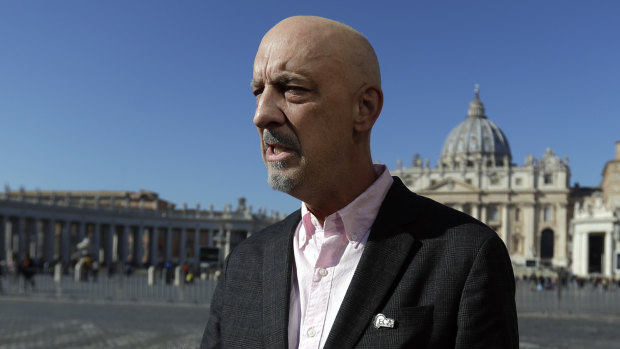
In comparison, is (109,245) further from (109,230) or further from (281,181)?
(281,181)

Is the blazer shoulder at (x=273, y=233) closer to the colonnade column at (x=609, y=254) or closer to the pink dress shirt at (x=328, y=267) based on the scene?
the pink dress shirt at (x=328, y=267)

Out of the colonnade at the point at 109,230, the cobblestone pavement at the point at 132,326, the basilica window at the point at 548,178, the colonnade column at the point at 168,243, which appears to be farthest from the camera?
the basilica window at the point at 548,178

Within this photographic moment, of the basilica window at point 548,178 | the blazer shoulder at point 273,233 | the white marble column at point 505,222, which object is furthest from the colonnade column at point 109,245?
the blazer shoulder at point 273,233

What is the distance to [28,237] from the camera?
69188mm

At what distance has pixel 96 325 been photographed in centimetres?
1433

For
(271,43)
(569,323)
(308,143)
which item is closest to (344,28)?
(271,43)

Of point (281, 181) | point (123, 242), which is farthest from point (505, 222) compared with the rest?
point (281, 181)

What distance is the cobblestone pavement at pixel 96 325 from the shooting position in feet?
38.1

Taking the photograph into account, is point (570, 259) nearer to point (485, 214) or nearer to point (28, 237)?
point (485, 214)

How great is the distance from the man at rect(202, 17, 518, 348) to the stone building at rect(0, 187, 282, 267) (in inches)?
1632

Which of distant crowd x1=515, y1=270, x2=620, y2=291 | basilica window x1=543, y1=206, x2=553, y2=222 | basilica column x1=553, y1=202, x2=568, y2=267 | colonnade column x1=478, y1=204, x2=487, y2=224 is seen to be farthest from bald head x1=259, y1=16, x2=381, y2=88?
basilica window x1=543, y1=206, x2=553, y2=222

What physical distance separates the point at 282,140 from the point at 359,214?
35 centimetres

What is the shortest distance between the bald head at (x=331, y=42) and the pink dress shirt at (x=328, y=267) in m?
0.38

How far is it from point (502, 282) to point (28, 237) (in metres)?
73.9
